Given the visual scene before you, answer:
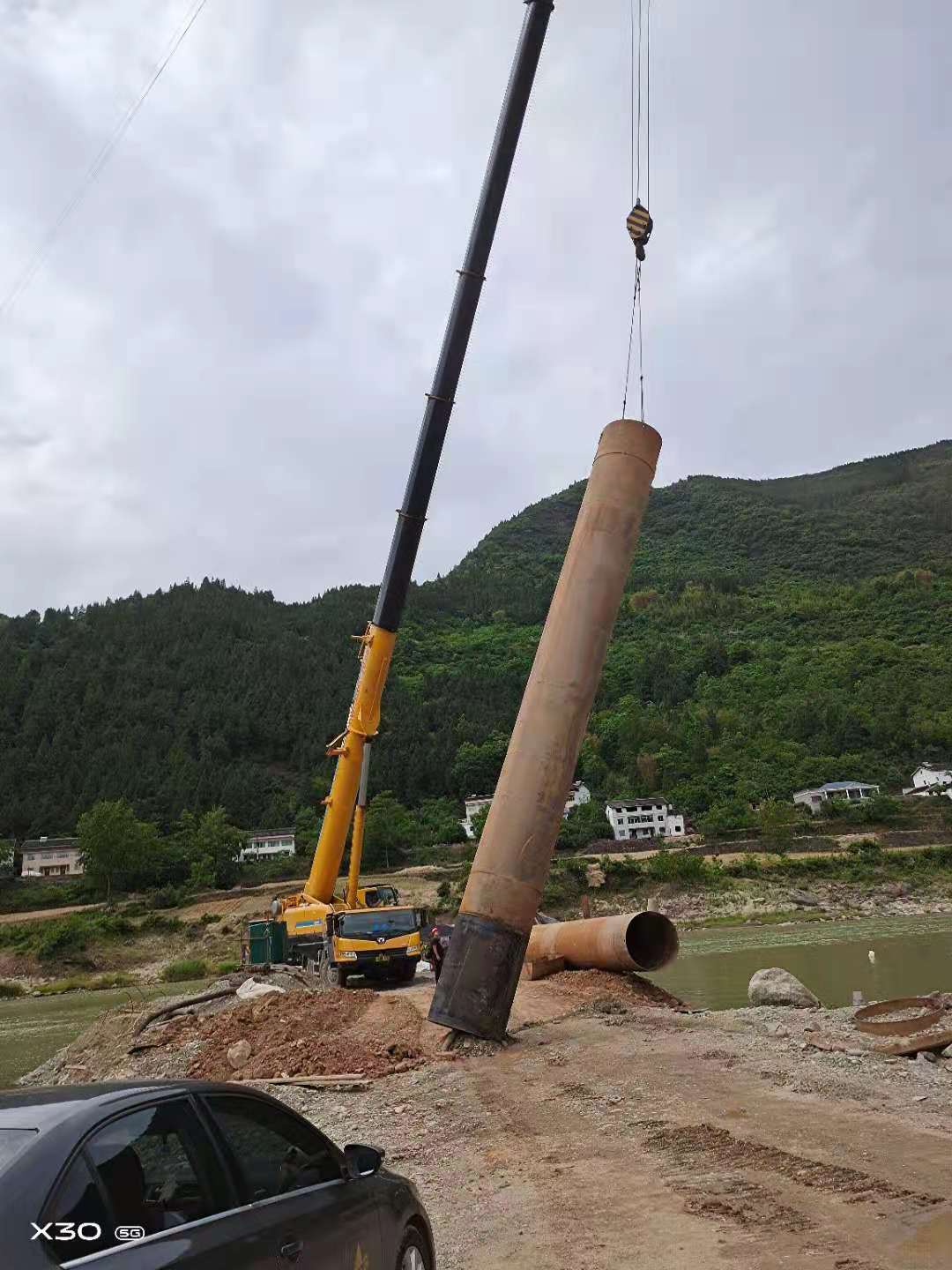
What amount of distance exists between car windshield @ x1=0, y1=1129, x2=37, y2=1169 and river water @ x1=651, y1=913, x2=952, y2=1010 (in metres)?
18.8

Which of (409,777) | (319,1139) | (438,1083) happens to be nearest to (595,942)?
(438,1083)

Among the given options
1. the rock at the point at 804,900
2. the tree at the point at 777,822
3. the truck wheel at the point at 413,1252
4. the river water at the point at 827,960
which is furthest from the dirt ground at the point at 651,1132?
the tree at the point at 777,822

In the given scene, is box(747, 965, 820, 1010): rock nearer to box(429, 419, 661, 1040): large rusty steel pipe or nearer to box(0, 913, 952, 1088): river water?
box(0, 913, 952, 1088): river water

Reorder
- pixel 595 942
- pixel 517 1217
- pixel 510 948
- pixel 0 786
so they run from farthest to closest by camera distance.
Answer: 1. pixel 0 786
2. pixel 595 942
3. pixel 510 948
4. pixel 517 1217

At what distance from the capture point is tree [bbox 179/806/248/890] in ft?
253

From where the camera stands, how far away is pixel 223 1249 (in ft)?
10.6

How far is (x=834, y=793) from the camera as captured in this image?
317ft

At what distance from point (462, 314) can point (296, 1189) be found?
16790 millimetres

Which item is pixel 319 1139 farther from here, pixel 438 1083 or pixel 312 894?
pixel 312 894

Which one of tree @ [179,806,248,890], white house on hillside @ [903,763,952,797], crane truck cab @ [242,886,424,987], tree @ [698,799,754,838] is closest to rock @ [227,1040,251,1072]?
crane truck cab @ [242,886,424,987]

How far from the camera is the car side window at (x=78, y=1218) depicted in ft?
9.05

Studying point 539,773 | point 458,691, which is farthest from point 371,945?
point 458,691

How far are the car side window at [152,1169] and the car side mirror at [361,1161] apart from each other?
959mm

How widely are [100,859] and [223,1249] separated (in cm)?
7894
